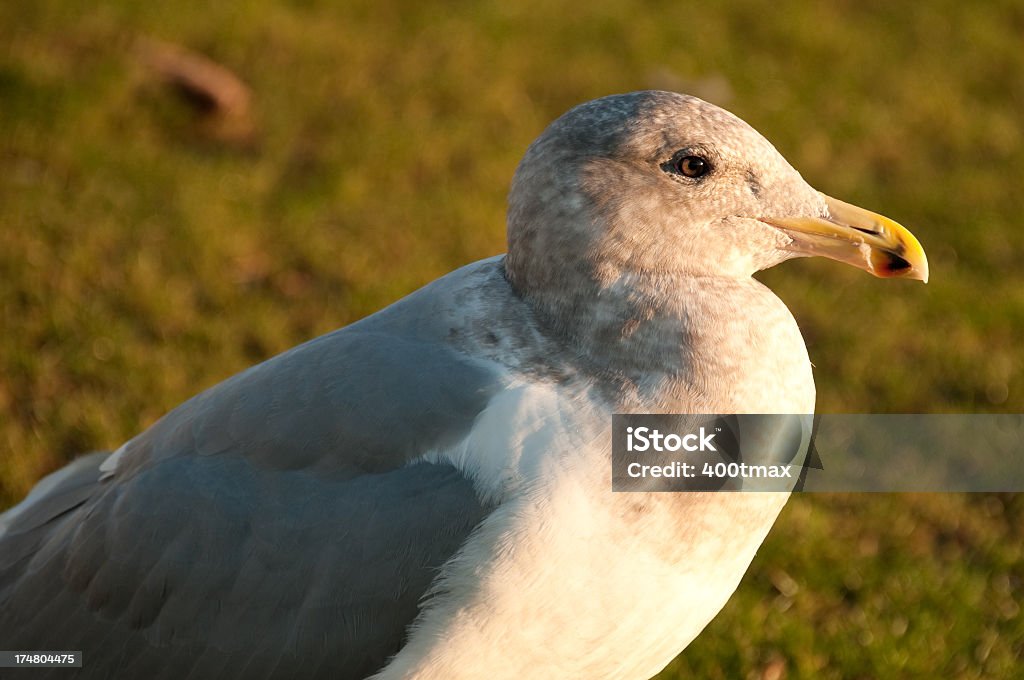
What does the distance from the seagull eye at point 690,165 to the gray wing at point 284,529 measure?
2.09 ft

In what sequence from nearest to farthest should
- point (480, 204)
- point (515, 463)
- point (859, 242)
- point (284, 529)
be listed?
1. point (515, 463)
2. point (284, 529)
3. point (859, 242)
4. point (480, 204)

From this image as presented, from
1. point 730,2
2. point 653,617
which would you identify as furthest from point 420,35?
point 653,617

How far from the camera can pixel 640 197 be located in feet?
8.47

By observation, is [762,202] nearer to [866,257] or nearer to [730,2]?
[866,257]

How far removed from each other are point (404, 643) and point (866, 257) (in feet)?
4.54

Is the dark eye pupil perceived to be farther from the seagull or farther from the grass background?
the grass background

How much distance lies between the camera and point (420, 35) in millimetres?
7316

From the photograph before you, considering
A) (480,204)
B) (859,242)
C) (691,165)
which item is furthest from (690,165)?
(480,204)

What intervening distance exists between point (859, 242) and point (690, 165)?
0.45 m

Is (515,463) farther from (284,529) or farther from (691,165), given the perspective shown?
(691,165)

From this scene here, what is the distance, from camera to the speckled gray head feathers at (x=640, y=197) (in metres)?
2.57

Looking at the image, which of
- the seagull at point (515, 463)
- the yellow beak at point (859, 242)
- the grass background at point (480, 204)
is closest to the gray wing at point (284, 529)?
the seagull at point (515, 463)

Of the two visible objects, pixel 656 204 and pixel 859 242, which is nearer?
pixel 656 204

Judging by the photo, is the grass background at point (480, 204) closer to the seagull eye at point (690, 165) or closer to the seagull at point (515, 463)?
the seagull at point (515, 463)
